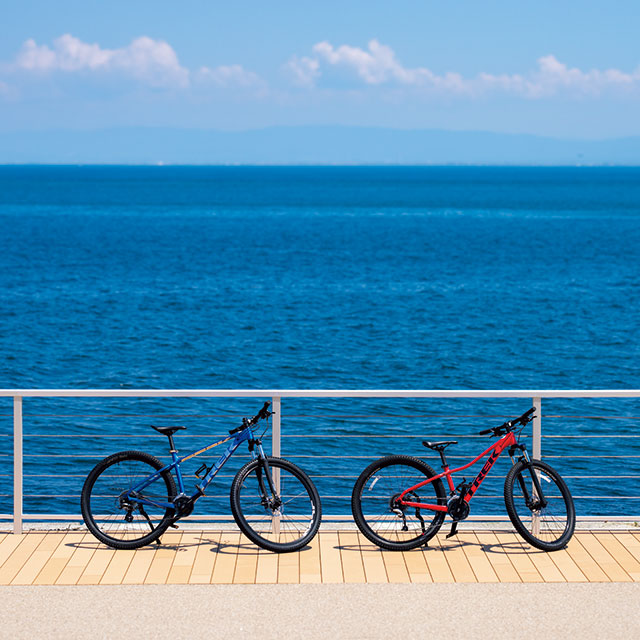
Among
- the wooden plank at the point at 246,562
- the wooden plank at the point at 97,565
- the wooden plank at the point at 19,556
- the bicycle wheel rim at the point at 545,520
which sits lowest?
the wooden plank at the point at 19,556

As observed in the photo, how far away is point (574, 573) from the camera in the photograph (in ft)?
21.0

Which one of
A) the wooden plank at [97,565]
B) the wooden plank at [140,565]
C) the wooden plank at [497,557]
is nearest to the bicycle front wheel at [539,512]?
the wooden plank at [497,557]

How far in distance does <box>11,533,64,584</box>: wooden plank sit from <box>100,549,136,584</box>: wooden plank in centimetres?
45

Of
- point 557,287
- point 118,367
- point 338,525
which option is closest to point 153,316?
point 118,367

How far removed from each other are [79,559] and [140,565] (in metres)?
0.44

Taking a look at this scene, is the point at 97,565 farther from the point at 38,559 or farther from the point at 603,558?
the point at 603,558

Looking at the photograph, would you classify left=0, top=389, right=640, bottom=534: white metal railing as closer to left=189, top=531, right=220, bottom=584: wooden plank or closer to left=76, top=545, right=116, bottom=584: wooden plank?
left=76, top=545, right=116, bottom=584: wooden plank

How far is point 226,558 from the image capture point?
6.71 m

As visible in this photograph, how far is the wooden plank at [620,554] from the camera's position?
6434 mm

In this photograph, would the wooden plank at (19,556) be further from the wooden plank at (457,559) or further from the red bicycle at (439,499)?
the wooden plank at (457,559)

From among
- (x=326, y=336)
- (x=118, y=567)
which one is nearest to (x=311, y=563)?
(x=118, y=567)

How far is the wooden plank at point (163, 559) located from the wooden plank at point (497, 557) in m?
2.16

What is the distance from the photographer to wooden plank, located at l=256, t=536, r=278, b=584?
248 inches

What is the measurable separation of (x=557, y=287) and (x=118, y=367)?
2788 cm
